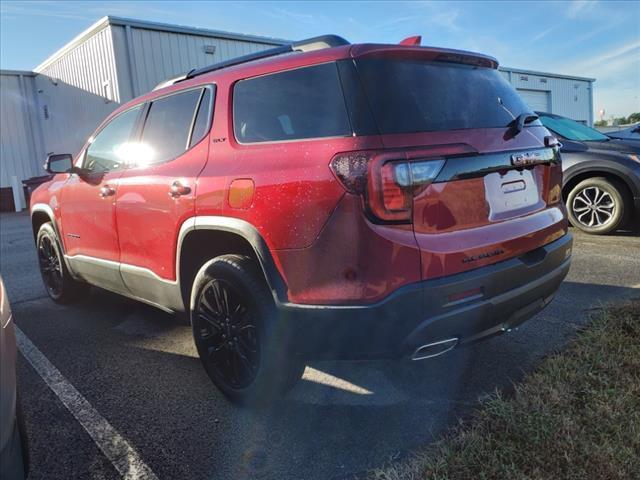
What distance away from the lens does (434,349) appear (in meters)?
2.29

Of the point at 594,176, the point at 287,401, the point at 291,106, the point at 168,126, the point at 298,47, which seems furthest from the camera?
the point at 594,176

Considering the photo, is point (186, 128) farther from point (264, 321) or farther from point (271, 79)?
point (264, 321)

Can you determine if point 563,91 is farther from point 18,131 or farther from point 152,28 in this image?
point 18,131

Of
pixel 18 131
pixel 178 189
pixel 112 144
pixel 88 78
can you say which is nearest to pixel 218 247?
pixel 178 189

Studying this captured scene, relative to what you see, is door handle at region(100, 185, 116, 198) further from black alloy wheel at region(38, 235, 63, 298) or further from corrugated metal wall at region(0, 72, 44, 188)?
corrugated metal wall at region(0, 72, 44, 188)

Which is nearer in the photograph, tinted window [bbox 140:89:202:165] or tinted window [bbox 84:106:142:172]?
tinted window [bbox 140:89:202:165]

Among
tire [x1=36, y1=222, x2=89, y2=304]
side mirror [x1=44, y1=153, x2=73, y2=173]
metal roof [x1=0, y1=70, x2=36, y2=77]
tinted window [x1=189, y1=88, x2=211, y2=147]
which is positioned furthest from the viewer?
metal roof [x1=0, y1=70, x2=36, y2=77]

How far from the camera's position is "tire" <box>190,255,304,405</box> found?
2.52 meters

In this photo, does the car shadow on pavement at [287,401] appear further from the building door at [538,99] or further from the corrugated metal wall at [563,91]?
the building door at [538,99]

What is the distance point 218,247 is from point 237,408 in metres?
0.91

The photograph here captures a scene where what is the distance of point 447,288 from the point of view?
7.16 feet

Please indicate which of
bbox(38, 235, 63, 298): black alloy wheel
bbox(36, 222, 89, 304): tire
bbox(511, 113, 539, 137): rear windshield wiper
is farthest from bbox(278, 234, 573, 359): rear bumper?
bbox(38, 235, 63, 298): black alloy wheel

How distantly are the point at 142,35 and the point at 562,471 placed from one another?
50.4ft

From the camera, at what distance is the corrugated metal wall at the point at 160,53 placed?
47.0 feet
